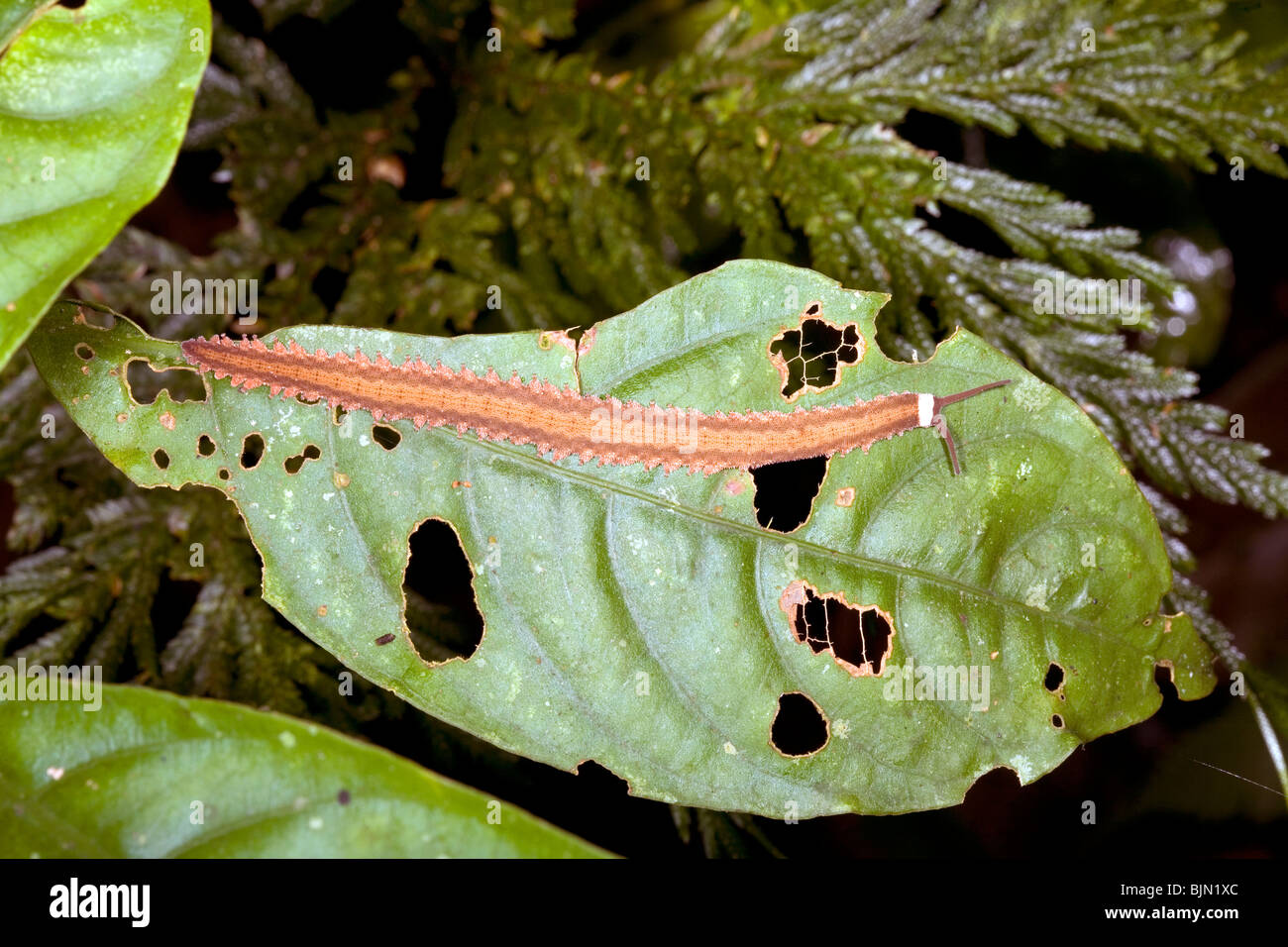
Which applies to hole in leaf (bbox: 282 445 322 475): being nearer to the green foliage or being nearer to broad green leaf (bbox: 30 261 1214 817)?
broad green leaf (bbox: 30 261 1214 817)

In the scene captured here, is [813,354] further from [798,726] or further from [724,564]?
[798,726]

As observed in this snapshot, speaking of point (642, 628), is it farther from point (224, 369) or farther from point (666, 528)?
point (224, 369)

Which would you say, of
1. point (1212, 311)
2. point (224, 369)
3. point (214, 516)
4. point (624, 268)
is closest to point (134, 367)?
point (214, 516)

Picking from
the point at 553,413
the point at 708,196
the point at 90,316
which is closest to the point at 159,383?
the point at 90,316

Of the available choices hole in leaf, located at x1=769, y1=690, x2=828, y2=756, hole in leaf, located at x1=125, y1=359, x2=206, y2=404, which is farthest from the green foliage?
hole in leaf, located at x1=769, y1=690, x2=828, y2=756

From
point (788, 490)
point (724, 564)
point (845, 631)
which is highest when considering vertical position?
point (788, 490)

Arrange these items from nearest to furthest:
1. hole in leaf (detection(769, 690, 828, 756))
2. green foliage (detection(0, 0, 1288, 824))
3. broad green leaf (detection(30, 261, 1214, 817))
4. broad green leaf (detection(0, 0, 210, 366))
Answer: broad green leaf (detection(0, 0, 210, 366)) → broad green leaf (detection(30, 261, 1214, 817)) → hole in leaf (detection(769, 690, 828, 756)) → green foliage (detection(0, 0, 1288, 824))
